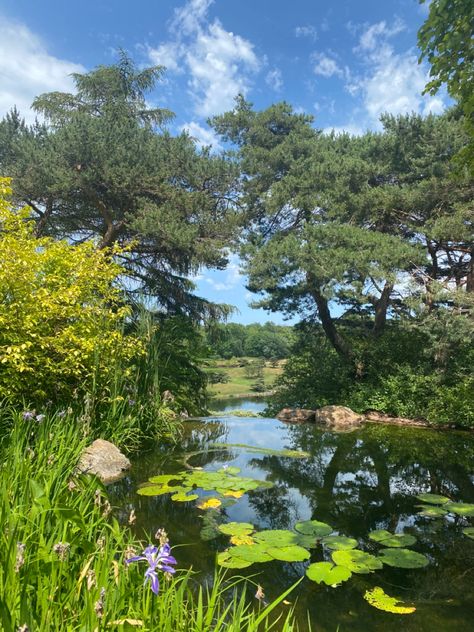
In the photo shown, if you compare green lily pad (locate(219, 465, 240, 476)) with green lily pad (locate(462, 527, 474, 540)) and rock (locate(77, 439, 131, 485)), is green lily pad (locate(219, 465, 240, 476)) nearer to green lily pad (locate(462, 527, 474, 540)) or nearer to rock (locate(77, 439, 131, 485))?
Result: rock (locate(77, 439, 131, 485))

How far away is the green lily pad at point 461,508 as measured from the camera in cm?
372

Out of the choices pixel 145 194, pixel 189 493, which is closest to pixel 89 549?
pixel 189 493

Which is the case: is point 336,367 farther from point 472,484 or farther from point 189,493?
point 189,493

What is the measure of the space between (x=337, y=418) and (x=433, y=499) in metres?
5.50

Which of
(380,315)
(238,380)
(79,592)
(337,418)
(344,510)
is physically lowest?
(238,380)

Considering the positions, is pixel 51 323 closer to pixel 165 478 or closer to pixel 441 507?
pixel 165 478

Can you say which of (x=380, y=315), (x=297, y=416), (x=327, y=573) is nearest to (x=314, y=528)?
(x=327, y=573)

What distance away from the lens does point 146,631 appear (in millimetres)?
1236

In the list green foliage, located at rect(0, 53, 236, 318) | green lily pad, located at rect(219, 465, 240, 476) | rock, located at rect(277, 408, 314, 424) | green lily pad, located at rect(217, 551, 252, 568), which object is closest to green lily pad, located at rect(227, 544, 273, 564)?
green lily pad, located at rect(217, 551, 252, 568)

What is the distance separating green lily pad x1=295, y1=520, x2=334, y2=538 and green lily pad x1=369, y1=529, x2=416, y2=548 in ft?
1.07

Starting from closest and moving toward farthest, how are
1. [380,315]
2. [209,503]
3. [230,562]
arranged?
[230,562] < [209,503] < [380,315]

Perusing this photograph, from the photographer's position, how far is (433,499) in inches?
161

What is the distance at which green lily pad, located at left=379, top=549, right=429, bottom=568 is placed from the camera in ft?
Answer: 8.96

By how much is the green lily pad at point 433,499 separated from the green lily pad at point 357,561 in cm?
159
